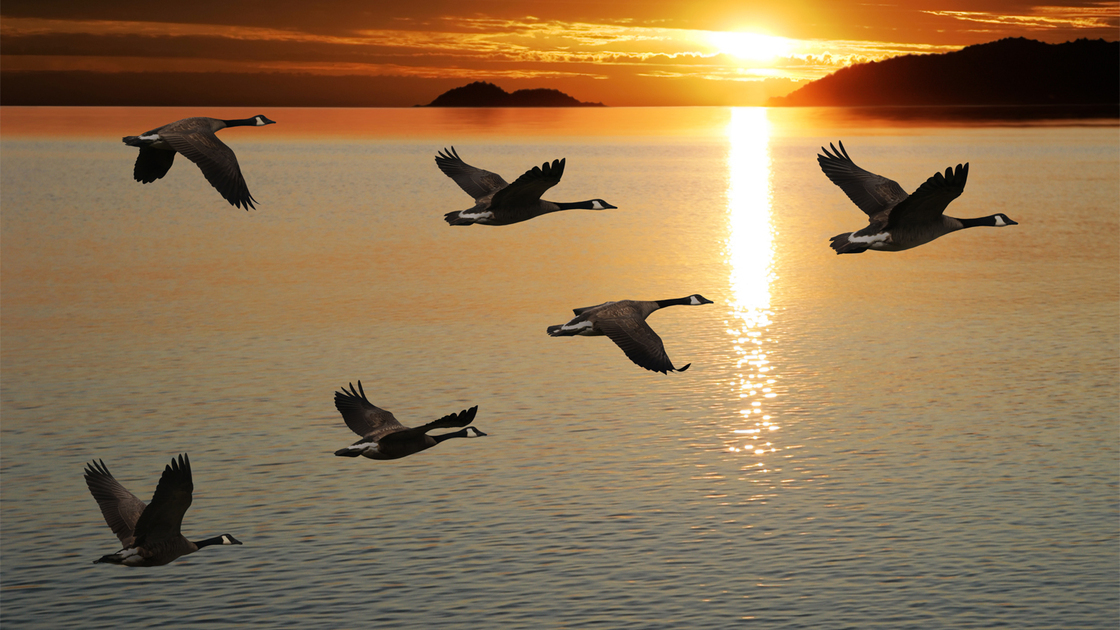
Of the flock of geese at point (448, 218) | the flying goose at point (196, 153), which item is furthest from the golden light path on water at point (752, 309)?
the flying goose at point (196, 153)

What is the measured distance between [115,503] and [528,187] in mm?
11077

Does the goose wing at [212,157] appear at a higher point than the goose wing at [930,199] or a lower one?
higher

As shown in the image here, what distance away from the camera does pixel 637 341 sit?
23.9 m

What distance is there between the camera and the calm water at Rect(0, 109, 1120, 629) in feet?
122

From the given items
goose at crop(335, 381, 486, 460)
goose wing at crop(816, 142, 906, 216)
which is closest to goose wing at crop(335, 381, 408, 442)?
goose at crop(335, 381, 486, 460)

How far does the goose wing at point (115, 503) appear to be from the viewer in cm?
2538

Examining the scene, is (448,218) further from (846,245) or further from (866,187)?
(866,187)

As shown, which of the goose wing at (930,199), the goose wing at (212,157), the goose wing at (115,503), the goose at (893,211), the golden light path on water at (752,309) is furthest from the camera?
the golden light path on water at (752,309)

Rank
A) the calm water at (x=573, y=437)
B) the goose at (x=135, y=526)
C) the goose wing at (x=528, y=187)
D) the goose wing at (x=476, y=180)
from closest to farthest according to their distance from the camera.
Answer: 1. the goose wing at (x=528, y=187)
2. the goose at (x=135, y=526)
3. the goose wing at (x=476, y=180)
4. the calm water at (x=573, y=437)

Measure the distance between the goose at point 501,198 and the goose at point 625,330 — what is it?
2606 mm

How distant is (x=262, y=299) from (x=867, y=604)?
5597 cm

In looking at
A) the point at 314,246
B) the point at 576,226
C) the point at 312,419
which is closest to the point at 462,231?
the point at 576,226

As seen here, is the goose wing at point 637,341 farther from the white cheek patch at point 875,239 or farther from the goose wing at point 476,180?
the goose wing at point 476,180

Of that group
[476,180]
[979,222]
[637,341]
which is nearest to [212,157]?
[476,180]
